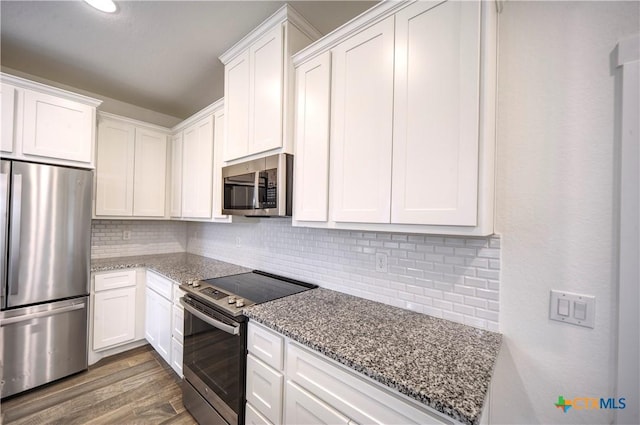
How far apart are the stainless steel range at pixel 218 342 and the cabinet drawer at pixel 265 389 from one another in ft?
0.18

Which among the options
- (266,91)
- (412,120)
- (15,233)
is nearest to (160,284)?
(15,233)

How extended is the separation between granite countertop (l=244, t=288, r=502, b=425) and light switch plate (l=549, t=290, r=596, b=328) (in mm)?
242

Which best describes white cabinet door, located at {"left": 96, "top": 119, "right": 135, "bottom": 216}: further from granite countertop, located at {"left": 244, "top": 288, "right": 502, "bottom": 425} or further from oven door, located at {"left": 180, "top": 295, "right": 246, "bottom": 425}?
granite countertop, located at {"left": 244, "top": 288, "right": 502, "bottom": 425}

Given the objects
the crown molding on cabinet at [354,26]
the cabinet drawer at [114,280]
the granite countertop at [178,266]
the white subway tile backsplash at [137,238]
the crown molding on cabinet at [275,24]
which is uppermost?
the crown molding on cabinet at [275,24]

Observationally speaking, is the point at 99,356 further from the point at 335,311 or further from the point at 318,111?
the point at 318,111

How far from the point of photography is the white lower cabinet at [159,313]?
222 centimetres

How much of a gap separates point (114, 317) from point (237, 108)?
2.37m

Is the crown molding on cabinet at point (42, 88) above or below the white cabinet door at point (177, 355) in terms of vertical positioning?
above

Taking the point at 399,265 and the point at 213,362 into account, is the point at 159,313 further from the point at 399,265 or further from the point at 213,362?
the point at 399,265

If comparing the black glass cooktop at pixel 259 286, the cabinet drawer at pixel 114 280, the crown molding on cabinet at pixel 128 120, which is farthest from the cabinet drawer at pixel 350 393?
the crown molding on cabinet at pixel 128 120

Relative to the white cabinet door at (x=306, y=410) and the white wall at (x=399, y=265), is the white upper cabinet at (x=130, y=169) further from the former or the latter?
the white cabinet door at (x=306, y=410)

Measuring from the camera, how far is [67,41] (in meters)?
1.92

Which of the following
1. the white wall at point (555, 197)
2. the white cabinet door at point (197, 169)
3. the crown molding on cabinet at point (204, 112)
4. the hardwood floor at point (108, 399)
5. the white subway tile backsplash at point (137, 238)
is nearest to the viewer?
the white wall at point (555, 197)

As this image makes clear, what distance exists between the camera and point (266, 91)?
67.7 inches
